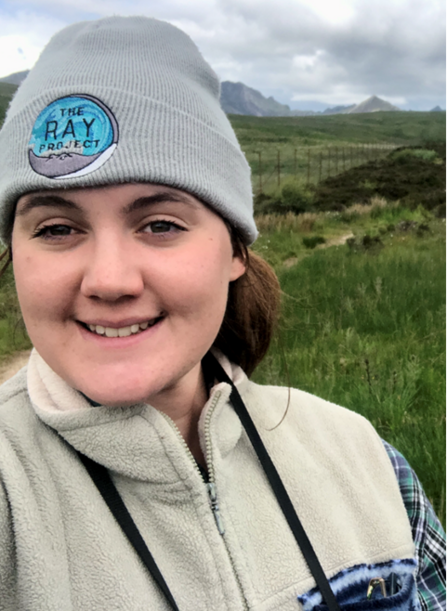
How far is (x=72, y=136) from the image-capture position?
0.98 metres

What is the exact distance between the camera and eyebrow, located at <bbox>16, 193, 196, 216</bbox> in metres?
0.96

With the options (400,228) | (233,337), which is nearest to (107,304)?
(233,337)

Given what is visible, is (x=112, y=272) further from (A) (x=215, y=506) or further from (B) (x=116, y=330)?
(A) (x=215, y=506)

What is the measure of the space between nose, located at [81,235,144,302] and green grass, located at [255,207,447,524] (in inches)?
29.1

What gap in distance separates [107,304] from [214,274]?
0.84 ft

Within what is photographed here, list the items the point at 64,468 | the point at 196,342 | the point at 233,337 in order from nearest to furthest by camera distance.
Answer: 1. the point at 64,468
2. the point at 196,342
3. the point at 233,337

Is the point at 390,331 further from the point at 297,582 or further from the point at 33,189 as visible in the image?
the point at 33,189

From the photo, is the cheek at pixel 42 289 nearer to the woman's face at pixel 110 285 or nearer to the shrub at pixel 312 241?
the woman's face at pixel 110 285

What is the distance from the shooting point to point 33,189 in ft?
3.21

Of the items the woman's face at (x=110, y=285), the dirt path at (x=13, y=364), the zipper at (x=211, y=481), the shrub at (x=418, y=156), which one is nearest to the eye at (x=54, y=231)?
the woman's face at (x=110, y=285)

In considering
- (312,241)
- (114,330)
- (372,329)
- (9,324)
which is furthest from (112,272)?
(312,241)

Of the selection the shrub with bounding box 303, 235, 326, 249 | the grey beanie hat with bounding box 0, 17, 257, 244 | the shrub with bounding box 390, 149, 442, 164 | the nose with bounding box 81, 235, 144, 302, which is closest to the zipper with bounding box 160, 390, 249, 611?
the nose with bounding box 81, 235, 144, 302

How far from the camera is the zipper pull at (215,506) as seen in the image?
1064mm

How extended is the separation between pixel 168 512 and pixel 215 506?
0.38 feet
